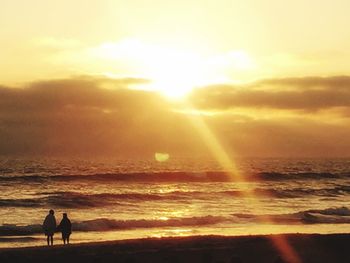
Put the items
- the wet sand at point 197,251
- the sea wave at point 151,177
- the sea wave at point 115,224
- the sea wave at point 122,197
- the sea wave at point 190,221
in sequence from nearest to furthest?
the wet sand at point 197,251, the sea wave at point 115,224, the sea wave at point 190,221, the sea wave at point 122,197, the sea wave at point 151,177

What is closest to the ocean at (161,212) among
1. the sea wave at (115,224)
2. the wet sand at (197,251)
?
the sea wave at (115,224)

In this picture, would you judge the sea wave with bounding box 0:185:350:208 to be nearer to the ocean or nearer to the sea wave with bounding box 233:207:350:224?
the ocean

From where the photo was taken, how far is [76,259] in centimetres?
1747

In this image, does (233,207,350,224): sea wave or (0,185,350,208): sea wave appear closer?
(233,207,350,224): sea wave

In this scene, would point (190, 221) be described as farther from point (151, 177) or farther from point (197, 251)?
point (151, 177)

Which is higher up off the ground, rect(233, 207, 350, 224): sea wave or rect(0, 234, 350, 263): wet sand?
rect(0, 234, 350, 263): wet sand

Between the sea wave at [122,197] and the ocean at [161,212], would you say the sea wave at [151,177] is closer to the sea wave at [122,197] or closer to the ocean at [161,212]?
the ocean at [161,212]

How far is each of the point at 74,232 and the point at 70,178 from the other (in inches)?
1778

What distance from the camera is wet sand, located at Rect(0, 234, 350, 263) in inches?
689

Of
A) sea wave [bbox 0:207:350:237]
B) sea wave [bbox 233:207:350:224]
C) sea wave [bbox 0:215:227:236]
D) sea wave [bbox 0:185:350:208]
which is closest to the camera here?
sea wave [bbox 0:215:227:236]

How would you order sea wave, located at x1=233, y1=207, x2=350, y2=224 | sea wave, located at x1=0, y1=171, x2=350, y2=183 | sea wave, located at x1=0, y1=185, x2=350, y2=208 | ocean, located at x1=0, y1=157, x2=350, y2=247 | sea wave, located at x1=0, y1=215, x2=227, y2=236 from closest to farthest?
1. ocean, located at x1=0, y1=157, x2=350, y2=247
2. sea wave, located at x1=0, y1=215, x2=227, y2=236
3. sea wave, located at x1=233, y1=207, x2=350, y2=224
4. sea wave, located at x1=0, y1=185, x2=350, y2=208
5. sea wave, located at x1=0, y1=171, x2=350, y2=183

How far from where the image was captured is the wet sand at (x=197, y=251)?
17500mm

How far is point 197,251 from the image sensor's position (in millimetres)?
18812

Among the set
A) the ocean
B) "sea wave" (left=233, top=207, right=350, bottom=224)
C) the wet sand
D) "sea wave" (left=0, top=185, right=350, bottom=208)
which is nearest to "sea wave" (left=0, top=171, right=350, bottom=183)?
the ocean
